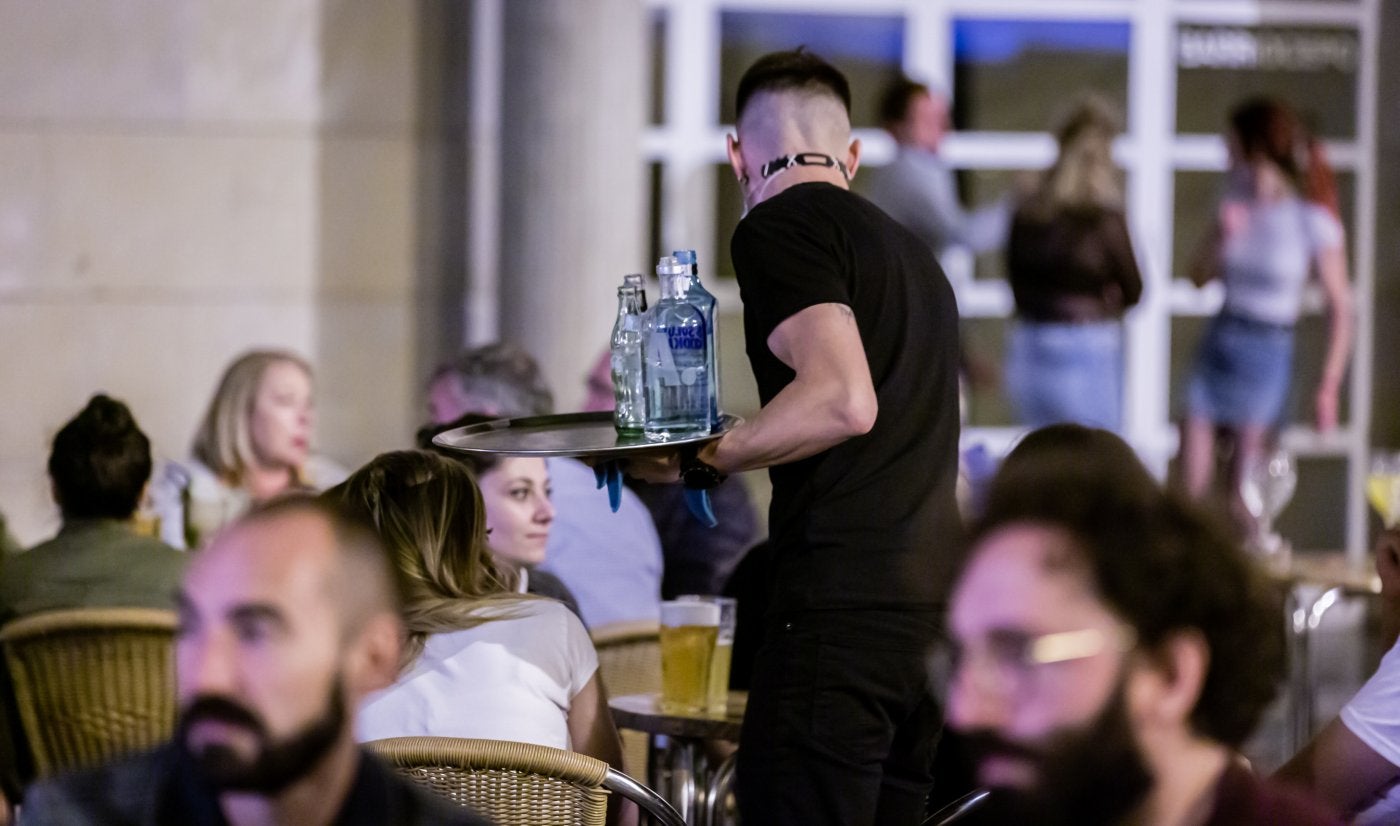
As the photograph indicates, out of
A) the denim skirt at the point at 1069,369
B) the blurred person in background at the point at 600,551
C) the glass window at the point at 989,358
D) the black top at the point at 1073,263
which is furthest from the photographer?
the glass window at the point at 989,358

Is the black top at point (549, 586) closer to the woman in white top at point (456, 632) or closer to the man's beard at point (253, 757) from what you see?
the woman in white top at point (456, 632)

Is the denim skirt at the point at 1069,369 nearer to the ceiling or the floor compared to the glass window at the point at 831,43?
nearer to the floor

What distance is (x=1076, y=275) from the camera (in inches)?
279

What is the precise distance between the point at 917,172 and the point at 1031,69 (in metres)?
1.80

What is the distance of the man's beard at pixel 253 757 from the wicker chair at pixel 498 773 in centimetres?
97

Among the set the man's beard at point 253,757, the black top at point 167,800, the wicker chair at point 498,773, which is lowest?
the wicker chair at point 498,773

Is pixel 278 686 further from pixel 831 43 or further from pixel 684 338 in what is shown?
pixel 831 43

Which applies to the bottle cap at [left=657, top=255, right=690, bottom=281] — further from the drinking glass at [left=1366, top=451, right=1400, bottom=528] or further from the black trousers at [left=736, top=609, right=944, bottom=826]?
the drinking glass at [left=1366, top=451, right=1400, bottom=528]

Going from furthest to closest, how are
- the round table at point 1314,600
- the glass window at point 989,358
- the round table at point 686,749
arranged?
the glass window at point 989,358 < the round table at point 1314,600 < the round table at point 686,749

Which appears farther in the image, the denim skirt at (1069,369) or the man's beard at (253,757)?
the denim skirt at (1069,369)

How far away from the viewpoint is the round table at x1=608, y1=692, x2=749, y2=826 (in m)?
3.43

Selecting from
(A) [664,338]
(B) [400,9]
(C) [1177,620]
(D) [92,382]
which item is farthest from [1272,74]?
(C) [1177,620]

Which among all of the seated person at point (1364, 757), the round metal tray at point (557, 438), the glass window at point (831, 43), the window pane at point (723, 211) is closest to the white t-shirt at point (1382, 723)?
the seated person at point (1364, 757)

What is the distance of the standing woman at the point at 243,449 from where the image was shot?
557 cm
